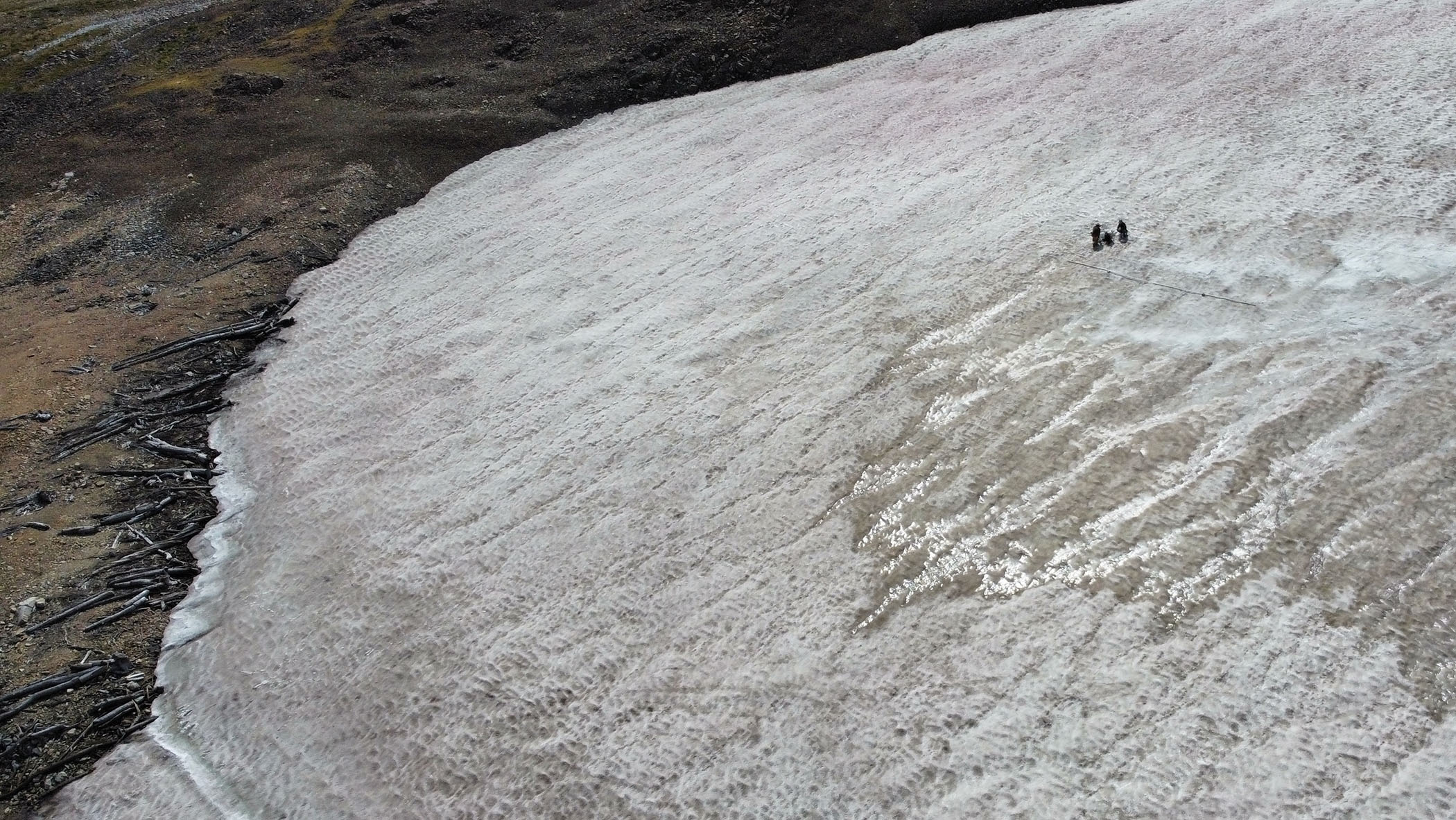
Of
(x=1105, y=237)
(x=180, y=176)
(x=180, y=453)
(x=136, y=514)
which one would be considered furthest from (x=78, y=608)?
(x=1105, y=237)

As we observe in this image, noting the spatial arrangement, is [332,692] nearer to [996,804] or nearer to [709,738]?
[709,738]

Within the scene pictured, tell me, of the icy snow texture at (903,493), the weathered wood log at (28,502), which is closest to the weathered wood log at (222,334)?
the icy snow texture at (903,493)

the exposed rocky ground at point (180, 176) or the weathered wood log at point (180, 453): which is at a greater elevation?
the exposed rocky ground at point (180, 176)

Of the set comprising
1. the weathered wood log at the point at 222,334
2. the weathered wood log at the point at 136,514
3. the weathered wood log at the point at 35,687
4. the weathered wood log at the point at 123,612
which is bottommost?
the weathered wood log at the point at 35,687

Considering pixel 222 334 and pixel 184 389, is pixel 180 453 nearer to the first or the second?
pixel 184 389

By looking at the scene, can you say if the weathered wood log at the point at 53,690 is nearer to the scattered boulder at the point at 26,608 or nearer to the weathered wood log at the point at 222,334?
the scattered boulder at the point at 26,608

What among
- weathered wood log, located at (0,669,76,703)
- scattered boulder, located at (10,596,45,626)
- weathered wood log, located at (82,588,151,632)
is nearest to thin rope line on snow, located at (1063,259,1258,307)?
weathered wood log, located at (82,588,151,632)
